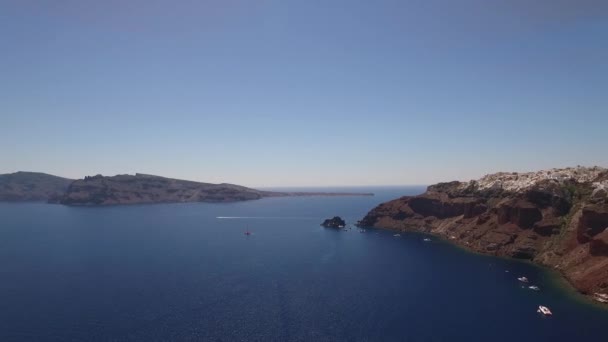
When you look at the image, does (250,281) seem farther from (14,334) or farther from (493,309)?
(493,309)

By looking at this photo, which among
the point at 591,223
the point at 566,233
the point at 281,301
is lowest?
the point at 281,301

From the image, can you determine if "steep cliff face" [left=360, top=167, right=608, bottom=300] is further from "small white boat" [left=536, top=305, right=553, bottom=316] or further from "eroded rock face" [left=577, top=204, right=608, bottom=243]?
"small white boat" [left=536, top=305, right=553, bottom=316]

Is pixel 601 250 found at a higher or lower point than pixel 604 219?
lower

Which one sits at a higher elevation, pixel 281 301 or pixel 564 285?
pixel 281 301

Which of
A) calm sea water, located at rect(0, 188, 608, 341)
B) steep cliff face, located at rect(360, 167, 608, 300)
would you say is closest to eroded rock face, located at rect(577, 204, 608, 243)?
steep cliff face, located at rect(360, 167, 608, 300)

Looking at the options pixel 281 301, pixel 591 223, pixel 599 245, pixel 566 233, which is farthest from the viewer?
pixel 566 233

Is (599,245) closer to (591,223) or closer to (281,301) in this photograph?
(591,223)

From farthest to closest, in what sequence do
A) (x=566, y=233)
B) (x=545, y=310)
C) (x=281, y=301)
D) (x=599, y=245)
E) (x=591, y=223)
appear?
(x=566, y=233) < (x=591, y=223) < (x=599, y=245) < (x=281, y=301) < (x=545, y=310)

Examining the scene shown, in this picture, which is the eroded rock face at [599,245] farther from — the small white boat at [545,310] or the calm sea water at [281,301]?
the small white boat at [545,310]

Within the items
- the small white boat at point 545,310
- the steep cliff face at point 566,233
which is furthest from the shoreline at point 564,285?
the small white boat at point 545,310


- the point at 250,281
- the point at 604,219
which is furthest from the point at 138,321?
the point at 604,219

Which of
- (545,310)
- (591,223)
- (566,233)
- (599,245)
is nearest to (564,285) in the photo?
(599,245)
